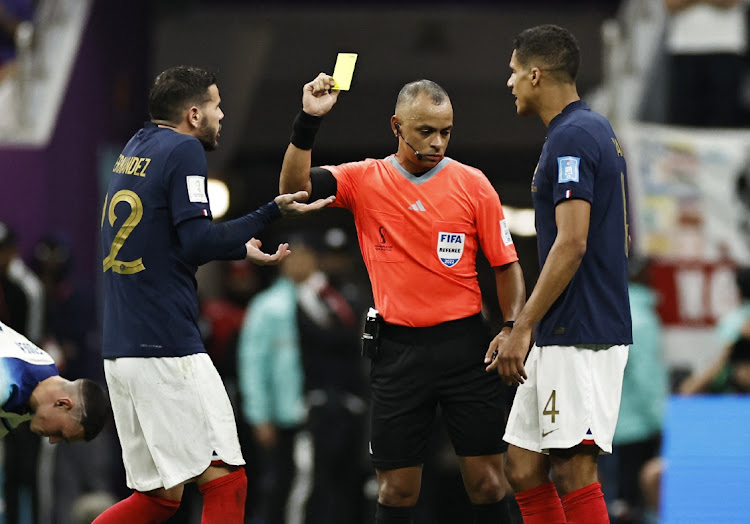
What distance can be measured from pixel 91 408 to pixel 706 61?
9523 millimetres

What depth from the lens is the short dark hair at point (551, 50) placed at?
241 inches

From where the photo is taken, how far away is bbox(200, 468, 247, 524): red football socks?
19.9 ft

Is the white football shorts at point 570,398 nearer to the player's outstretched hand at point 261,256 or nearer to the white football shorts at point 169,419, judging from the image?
the player's outstretched hand at point 261,256

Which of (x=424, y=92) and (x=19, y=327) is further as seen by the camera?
(x=19, y=327)

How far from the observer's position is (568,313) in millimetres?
5969

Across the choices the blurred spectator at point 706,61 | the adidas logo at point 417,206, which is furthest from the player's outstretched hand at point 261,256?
the blurred spectator at point 706,61

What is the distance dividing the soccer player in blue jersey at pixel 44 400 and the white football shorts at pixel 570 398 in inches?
80.1

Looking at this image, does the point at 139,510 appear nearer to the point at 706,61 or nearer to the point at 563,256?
the point at 563,256

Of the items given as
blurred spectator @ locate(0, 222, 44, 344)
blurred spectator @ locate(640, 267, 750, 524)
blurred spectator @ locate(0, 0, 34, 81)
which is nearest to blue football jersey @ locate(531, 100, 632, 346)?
blurred spectator @ locate(640, 267, 750, 524)

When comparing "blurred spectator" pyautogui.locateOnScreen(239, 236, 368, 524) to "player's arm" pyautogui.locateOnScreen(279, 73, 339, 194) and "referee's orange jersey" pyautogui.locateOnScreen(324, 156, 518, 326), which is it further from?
"player's arm" pyautogui.locateOnScreen(279, 73, 339, 194)

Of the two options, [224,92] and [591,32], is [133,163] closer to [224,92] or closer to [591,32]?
[224,92]

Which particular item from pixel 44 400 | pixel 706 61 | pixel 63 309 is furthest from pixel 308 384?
pixel 706 61

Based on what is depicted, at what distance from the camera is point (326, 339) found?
11266 millimetres

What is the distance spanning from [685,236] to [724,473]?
16.9 ft
